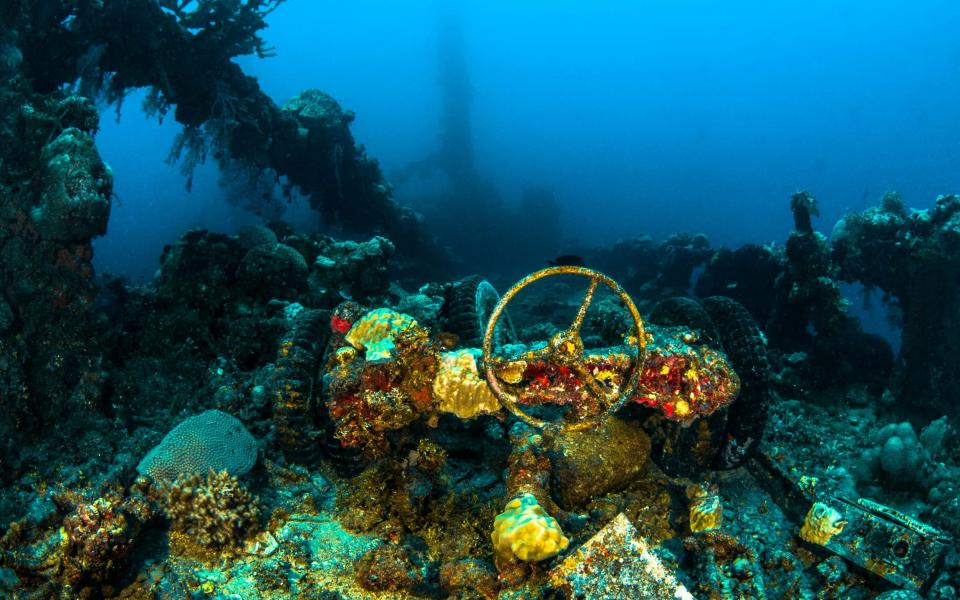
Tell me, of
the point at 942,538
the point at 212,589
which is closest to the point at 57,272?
the point at 212,589

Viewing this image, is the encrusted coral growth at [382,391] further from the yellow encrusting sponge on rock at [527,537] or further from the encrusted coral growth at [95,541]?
the encrusted coral growth at [95,541]

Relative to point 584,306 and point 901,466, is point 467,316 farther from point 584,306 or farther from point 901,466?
point 901,466

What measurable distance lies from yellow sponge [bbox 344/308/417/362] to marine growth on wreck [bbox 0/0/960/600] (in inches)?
1.3

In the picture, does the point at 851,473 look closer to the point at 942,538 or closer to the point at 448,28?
the point at 942,538

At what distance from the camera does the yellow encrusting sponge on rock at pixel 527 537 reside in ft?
11.3

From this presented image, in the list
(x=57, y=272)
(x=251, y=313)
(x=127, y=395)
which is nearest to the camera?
(x=57, y=272)

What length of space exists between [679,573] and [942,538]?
190 cm

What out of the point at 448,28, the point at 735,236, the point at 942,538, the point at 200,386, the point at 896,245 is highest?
the point at 448,28

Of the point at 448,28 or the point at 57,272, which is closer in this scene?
the point at 57,272

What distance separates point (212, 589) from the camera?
11.6ft

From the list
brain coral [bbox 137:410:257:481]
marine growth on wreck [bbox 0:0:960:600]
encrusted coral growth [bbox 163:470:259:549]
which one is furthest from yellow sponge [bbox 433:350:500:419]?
brain coral [bbox 137:410:257:481]

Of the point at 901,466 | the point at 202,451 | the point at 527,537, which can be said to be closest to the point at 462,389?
the point at 527,537

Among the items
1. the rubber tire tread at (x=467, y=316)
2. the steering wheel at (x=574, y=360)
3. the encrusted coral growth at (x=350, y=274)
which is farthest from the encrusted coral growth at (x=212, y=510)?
the encrusted coral growth at (x=350, y=274)

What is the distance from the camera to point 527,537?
Result: 137 inches
